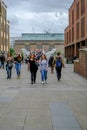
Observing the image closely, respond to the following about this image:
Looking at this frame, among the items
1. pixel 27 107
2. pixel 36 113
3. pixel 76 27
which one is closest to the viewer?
pixel 36 113

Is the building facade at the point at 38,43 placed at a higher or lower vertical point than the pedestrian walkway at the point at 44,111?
higher

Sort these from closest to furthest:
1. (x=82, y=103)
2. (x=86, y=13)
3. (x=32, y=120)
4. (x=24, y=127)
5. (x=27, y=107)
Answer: (x=24, y=127), (x=32, y=120), (x=27, y=107), (x=82, y=103), (x=86, y=13)

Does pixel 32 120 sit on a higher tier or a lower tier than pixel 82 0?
lower

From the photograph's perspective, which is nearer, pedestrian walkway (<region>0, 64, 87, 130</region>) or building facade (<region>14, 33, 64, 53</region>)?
pedestrian walkway (<region>0, 64, 87, 130</region>)

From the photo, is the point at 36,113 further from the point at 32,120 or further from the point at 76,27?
the point at 76,27

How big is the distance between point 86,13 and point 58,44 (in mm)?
78386

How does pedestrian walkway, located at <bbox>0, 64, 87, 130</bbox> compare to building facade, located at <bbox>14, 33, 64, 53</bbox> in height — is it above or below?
below

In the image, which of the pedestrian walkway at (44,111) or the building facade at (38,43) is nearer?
the pedestrian walkway at (44,111)

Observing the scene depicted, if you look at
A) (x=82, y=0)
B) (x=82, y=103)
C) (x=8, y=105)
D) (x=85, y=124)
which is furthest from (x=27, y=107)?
(x=82, y=0)

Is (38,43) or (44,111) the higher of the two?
(38,43)

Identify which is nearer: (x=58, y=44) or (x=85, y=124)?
(x=85, y=124)

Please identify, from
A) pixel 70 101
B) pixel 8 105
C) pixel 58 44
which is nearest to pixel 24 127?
pixel 8 105

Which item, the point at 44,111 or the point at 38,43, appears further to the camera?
the point at 38,43

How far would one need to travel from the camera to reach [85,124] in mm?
9938
